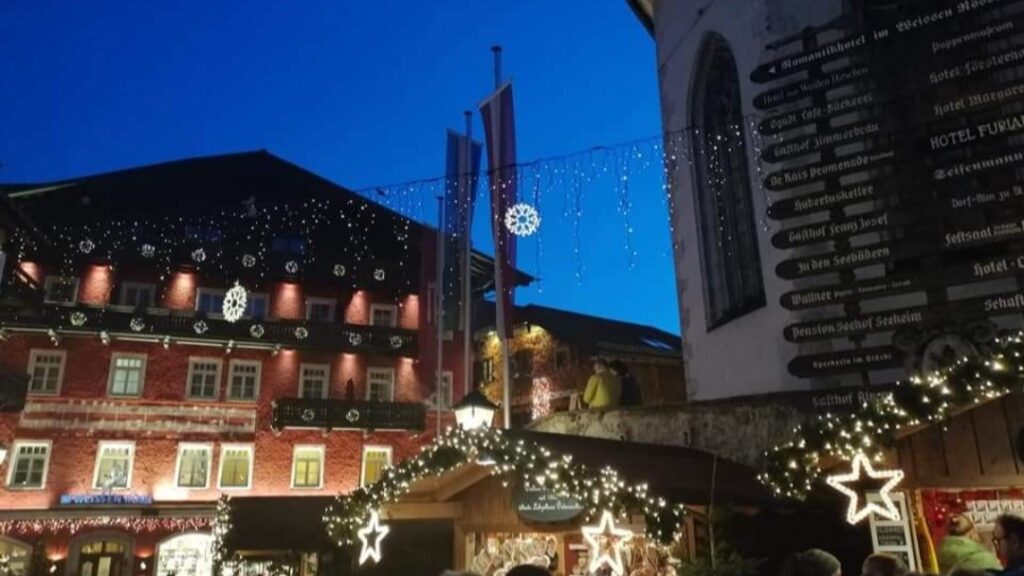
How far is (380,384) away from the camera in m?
29.3

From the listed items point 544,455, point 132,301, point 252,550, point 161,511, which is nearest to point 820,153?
point 544,455

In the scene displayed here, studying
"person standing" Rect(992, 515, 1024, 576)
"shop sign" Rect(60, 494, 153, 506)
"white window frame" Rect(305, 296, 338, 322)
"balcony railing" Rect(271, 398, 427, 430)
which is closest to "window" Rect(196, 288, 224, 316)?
"white window frame" Rect(305, 296, 338, 322)

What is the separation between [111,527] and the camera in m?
23.9

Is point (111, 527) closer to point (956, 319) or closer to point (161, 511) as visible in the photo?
point (161, 511)

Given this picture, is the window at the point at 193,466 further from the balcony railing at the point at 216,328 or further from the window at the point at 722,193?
the window at the point at 722,193

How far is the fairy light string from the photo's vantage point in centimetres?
534

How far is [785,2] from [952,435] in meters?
6.16

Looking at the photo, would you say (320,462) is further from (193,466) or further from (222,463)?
(193,466)

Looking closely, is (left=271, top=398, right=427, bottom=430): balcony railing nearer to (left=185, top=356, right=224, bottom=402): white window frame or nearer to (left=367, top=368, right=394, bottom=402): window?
(left=367, top=368, right=394, bottom=402): window

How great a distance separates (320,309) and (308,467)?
599 cm

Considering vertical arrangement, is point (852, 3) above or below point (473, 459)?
above

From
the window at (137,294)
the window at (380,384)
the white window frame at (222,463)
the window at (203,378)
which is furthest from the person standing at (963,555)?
the window at (137,294)

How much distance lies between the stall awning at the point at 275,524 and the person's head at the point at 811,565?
30.5 ft

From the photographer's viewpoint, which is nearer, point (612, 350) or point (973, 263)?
point (973, 263)
